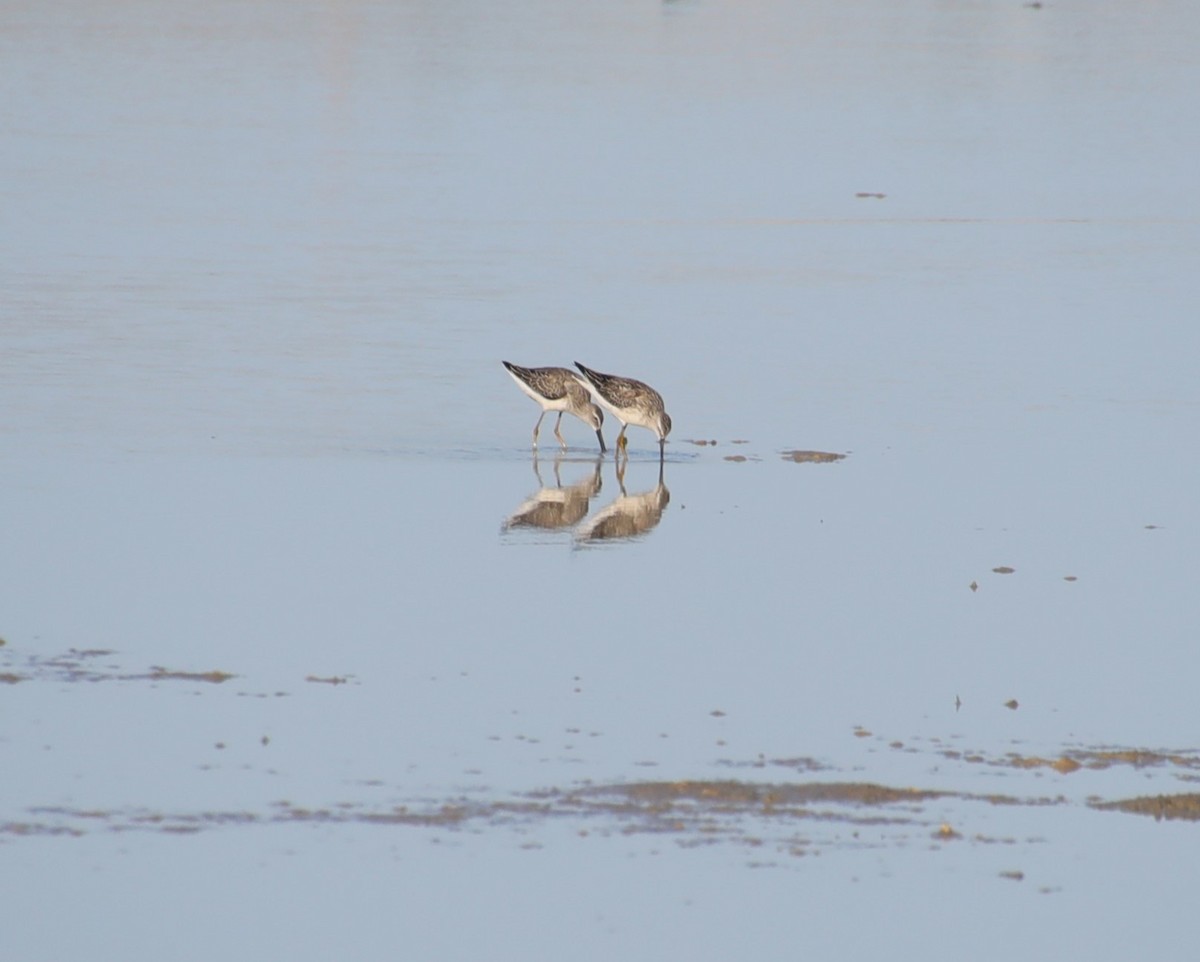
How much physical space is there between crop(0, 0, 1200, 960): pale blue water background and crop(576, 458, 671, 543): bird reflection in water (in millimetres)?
209

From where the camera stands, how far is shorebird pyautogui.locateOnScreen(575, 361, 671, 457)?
15.6 metres

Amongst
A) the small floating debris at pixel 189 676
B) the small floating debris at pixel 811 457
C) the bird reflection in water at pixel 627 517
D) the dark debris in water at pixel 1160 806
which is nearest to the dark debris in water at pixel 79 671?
the small floating debris at pixel 189 676

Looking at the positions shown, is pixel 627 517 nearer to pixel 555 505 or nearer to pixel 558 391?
pixel 555 505

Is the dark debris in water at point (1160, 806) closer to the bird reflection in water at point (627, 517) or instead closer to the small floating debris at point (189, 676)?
the small floating debris at point (189, 676)

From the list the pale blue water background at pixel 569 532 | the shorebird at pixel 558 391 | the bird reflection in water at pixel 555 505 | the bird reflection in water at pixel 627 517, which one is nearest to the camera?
the pale blue water background at pixel 569 532

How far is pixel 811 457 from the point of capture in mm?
15422

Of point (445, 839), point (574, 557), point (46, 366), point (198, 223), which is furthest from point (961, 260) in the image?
point (445, 839)

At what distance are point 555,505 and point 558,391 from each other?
2.30 metres

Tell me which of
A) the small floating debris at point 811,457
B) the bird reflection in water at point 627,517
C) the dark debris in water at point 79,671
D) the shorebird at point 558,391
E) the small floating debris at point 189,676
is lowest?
the bird reflection in water at point 627,517

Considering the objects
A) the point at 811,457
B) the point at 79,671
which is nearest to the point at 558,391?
the point at 811,457

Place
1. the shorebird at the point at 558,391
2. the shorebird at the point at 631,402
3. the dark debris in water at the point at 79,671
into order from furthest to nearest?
the shorebird at the point at 558,391 < the shorebird at the point at 631,402 < the dark debris in water at the point at 79,671

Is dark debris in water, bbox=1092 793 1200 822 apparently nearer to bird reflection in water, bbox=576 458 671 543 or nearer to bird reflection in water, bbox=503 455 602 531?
bird reflection in water, bbox=576 458 671 543

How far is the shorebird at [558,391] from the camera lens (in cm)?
1623

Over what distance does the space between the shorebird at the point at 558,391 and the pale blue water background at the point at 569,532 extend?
0.33m
